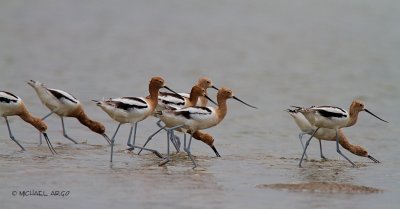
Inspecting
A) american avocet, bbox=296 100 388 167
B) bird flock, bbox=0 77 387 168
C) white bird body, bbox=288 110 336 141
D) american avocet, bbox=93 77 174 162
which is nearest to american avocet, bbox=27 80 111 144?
bird flock, bbox=0 77 387 168

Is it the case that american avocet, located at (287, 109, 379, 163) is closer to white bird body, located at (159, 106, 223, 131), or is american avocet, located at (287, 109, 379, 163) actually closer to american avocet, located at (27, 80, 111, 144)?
white bird body, located at (159, 106, 223, 131)

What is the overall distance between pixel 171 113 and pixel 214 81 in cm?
913

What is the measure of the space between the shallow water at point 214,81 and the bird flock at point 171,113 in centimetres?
25

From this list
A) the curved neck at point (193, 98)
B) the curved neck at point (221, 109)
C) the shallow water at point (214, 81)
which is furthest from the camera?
the curved neck at point (193, 98)

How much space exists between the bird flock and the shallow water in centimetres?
25

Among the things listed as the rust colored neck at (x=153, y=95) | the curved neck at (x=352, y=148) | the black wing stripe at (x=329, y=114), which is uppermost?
the rust colored neck at (x=153, y=95)

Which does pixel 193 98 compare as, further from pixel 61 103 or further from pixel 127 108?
pixel 61 103

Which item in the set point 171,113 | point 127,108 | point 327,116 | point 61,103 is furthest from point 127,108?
point 327,116

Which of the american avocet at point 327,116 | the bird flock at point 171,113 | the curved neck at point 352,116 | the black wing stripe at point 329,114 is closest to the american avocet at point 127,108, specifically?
the bird flock at point 171,113

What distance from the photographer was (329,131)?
12.3m

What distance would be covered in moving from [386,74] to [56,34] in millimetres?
8354

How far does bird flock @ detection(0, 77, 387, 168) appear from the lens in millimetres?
11039

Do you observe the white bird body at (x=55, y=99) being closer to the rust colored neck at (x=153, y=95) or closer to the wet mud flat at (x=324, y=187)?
the rust colored neck at (x=153, y=95)

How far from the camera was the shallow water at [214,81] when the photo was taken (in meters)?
9.22
